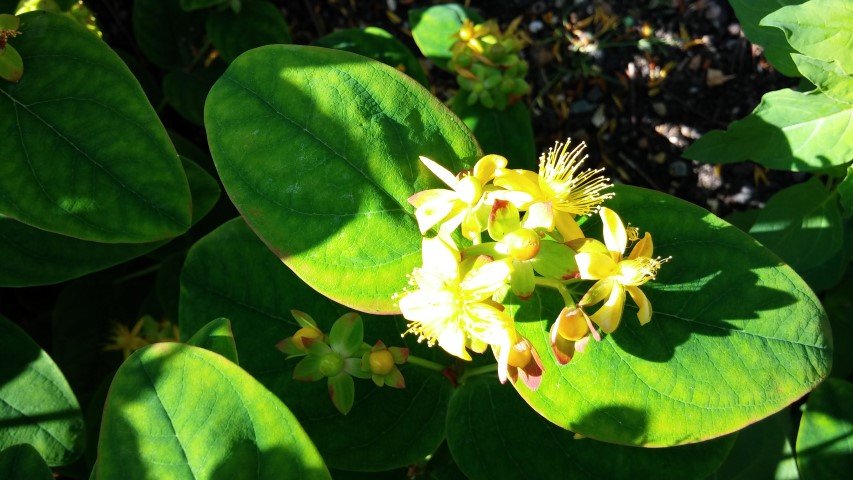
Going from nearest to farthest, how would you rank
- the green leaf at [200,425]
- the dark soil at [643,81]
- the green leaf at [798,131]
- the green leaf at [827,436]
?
the green leaf at [200,425] → the green leaf at [798,131] → the green leaf at [827,436] → the dark soil at [643,81]

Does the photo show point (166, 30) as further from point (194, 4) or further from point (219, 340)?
point (219, 340)

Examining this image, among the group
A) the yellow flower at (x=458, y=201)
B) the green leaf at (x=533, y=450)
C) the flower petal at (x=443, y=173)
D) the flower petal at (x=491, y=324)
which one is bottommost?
the green leaf at (x=533, y=450)

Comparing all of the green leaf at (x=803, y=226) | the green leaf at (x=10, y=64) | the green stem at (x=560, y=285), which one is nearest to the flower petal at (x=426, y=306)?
the green stem at (x=560, y=285)

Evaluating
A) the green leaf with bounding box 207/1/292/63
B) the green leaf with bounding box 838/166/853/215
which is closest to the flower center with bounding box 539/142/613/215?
the green leaf with bounding box 838/166/853/215

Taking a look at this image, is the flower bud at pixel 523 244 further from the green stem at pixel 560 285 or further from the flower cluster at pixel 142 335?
the flower cluster at pixel 142 335

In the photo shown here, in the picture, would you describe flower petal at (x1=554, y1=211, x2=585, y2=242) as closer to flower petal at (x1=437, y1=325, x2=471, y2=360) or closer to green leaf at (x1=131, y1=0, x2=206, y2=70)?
flower petal at (x1=437, y1=325, x2=471, y2=360)

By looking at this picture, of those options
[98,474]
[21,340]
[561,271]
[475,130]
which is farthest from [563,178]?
[21,340]

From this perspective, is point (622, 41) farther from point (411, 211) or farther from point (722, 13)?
point (411, 211)
